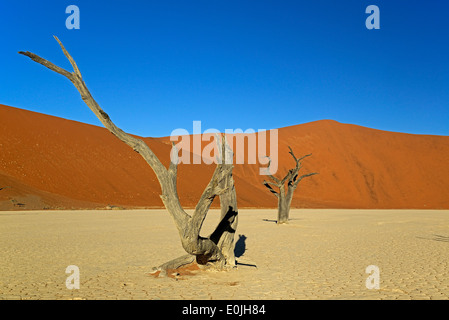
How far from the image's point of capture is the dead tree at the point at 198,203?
21.4 feet

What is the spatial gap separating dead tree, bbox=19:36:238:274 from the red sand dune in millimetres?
32698

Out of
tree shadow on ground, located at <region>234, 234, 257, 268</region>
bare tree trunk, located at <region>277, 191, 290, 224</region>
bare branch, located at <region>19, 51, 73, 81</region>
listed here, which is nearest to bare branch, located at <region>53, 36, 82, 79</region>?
bare branch, located at <region>19, 51, 73, 81</region>

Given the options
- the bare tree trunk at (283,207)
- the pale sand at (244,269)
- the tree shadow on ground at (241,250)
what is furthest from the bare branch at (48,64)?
the bare tree trunk at (283,207)

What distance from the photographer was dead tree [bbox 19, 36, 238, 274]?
21.4ft

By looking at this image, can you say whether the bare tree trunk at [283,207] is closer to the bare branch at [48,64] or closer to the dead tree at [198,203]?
the dead tree at [198,203]

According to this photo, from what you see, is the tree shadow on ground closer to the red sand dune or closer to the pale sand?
the pale sand

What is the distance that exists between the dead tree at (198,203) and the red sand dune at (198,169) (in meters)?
32.7

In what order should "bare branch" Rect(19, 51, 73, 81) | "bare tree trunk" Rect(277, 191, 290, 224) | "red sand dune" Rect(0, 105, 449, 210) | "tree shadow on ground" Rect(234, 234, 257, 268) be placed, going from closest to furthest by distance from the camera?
"bare branch" Rect(19, 51, 73, 81) → "tree shadow on ground" Rect(234, 234, 257, 268) → "bare tree trunk" Rect(277, 191, 290, 224) → "red sand dune" Rect(0, 105, 449, 210)

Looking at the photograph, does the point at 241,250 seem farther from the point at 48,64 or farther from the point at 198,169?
the point at 198,169
